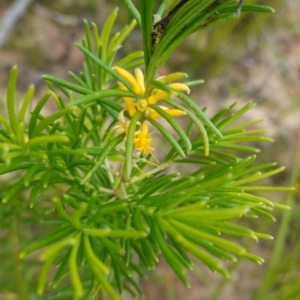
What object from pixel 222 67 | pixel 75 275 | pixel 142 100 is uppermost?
pixel 222 67

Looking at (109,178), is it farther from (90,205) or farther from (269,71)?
(269,71)

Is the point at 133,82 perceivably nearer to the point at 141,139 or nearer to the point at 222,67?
the point at 141,139

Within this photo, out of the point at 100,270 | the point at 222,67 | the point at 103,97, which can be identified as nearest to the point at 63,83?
the point at 103,97

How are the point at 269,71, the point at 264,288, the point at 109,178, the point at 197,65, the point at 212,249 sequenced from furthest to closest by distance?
the point at 269,71, the point at 197,65, the point at 264,288, the point at 109,178, the point at 212,249

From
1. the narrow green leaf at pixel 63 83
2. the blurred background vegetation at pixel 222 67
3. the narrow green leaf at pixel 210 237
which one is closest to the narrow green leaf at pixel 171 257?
the narrow green leaf at pixel 210 237

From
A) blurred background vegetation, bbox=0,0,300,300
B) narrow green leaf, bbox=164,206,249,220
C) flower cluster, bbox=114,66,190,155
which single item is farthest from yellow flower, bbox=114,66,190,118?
blurred background vegetation, bbox=0,0,300,300

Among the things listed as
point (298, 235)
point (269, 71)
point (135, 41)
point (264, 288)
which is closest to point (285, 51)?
point (269, 71)

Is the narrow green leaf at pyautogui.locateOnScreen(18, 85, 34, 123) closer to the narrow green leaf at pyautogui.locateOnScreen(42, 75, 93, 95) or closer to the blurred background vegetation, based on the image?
the narrow green leaf at pyautogui.locateOnScreen(42, 75, 93, 95)

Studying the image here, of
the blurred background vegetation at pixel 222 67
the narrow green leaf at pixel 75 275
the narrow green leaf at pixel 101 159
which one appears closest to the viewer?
the narrow green leaf at pixel 75 275

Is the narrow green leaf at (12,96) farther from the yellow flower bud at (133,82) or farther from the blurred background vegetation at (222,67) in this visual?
the blurred background vegetation at (222,67)

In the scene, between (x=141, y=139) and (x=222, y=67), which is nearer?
(x=141, y=139)

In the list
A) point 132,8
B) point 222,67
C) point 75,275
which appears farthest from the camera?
point 222,67
